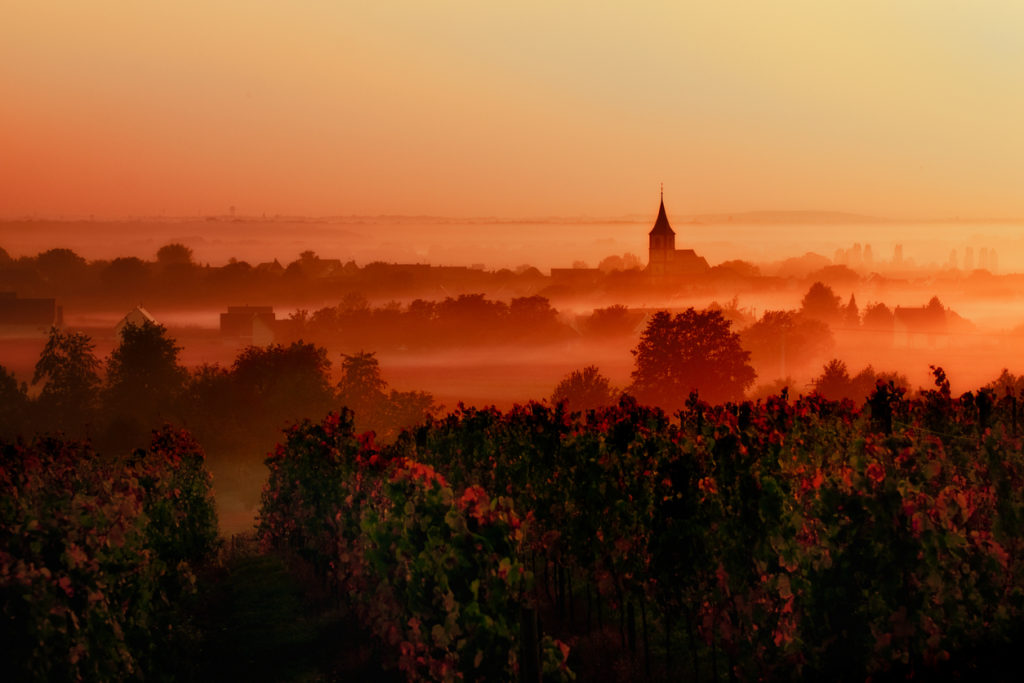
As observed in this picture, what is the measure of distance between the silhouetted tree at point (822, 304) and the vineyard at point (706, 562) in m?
96.9

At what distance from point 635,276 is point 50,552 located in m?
131

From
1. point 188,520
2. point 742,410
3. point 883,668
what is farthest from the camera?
point 188,520

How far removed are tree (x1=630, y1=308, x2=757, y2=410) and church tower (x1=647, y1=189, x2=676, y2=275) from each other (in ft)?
266

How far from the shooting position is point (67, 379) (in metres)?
70.2

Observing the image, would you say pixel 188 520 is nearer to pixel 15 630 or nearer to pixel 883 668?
pixel 15 630

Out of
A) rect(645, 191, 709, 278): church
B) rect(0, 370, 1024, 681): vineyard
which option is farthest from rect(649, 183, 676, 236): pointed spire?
rect(0, 370, 1024, 681): vineyard

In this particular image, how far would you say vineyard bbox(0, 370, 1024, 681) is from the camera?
11.3 meters

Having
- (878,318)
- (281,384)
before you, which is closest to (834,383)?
(281,384)

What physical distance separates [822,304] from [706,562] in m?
105

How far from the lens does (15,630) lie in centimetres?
1223

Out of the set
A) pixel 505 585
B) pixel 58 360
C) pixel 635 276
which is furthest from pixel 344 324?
pixel 505 585

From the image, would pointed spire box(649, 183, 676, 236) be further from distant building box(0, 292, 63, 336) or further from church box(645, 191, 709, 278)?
distant building box(0, 292, 63, 336)

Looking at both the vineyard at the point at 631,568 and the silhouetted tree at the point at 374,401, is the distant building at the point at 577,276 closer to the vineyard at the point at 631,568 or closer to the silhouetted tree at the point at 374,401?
the silhouetted tree at the point at 374,401

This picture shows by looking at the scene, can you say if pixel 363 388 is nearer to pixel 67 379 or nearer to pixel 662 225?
pixel 67 379
